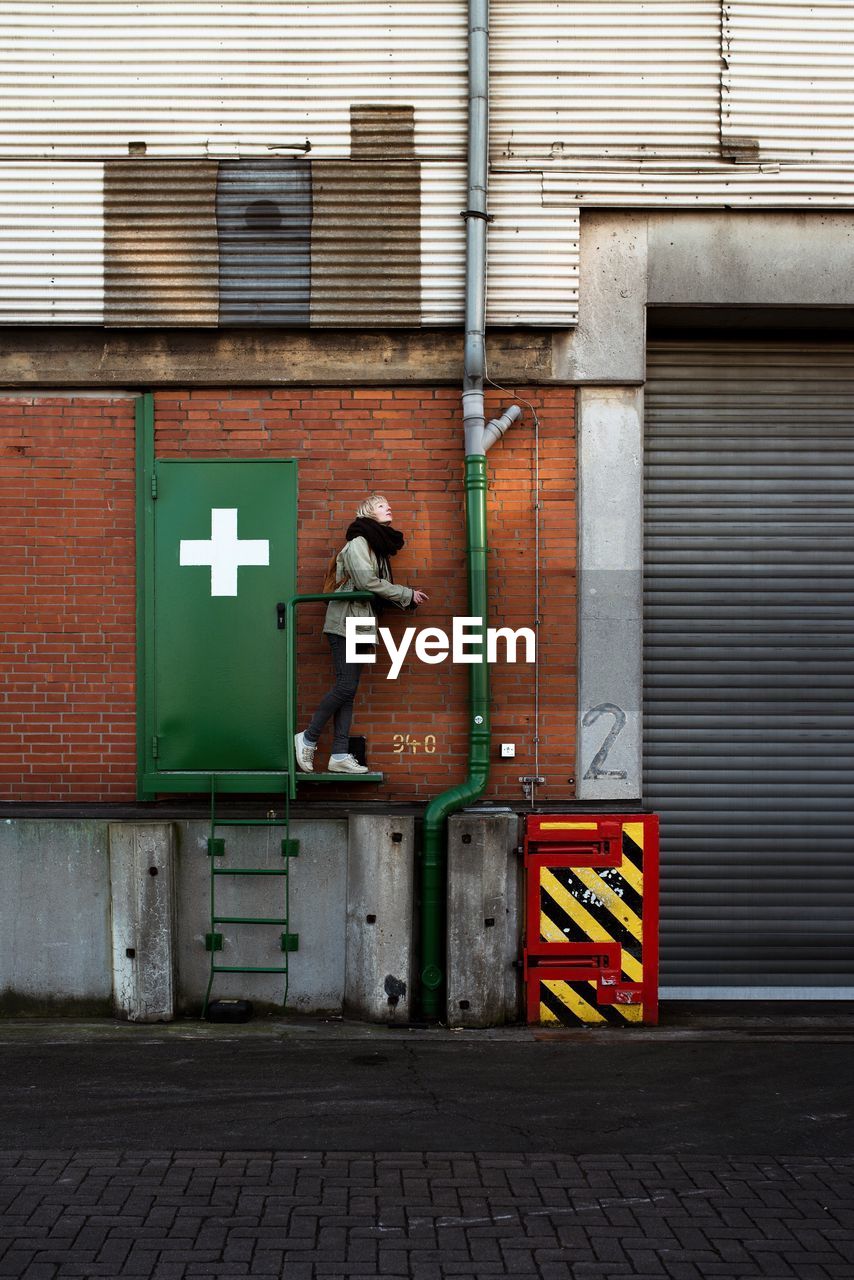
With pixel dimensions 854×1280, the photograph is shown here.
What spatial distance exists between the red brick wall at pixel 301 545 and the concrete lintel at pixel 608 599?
0.38ft

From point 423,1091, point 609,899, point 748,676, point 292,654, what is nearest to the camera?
point 423,1091

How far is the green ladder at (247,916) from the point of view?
7824mm

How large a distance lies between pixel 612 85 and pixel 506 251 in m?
1.33

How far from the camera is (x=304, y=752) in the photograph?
7973mm

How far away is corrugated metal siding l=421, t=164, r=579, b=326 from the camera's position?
8109 mm

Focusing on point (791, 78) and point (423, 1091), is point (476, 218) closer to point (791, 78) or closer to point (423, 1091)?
point (791, 78)

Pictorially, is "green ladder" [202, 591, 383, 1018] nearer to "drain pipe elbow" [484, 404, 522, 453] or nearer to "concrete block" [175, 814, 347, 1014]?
"concrete block" [175, 814, 347, 1014]

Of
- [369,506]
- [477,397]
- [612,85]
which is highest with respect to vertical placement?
[612,85]

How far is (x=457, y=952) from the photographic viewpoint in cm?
761

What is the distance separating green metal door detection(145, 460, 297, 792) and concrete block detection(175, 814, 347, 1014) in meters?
0.60

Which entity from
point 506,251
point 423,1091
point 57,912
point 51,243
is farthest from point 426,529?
point 423,1091

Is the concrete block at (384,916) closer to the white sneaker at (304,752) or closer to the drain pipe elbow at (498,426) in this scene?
the white sneaker at (304,752)

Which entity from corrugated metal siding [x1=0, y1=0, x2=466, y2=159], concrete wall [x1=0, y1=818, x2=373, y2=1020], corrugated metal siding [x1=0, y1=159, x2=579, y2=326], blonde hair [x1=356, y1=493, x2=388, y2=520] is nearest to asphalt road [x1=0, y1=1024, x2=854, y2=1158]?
concrete wall [x1=0, y1=818, x2=373, y2=1020]

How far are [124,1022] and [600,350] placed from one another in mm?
5419
